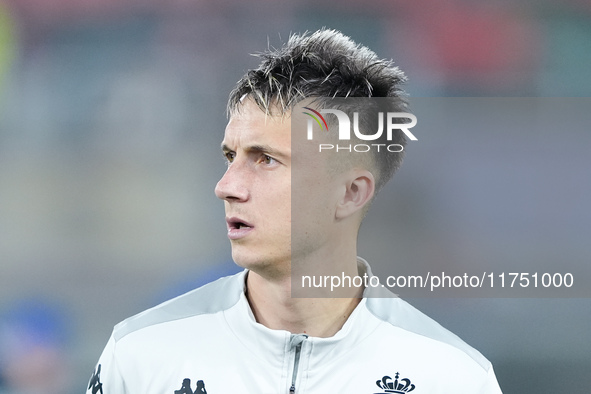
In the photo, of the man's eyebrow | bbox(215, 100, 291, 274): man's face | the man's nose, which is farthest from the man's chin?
the man's eyebrow

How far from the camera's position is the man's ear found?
1608 millimetres

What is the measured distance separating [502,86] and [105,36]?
2.08 m

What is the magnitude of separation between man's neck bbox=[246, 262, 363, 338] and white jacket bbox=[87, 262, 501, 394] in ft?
0.11

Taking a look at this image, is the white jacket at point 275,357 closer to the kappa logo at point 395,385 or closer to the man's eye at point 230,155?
the kappa logo at point 395,385

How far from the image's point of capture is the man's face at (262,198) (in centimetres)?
149

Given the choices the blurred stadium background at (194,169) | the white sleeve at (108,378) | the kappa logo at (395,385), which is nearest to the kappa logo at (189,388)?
the white sleeve at (108,378)

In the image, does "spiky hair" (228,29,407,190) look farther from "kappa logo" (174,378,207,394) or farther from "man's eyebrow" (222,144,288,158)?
"kappa logo" (174,378,207,394)

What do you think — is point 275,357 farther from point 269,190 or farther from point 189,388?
point 269,190

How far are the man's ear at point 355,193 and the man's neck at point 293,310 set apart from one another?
21 centimetres

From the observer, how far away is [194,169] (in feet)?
11.3

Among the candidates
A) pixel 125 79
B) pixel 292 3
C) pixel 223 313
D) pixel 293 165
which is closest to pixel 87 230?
pixel 125 79

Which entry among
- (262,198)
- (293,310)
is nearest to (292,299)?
(293,310)

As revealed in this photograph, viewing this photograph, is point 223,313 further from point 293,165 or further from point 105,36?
point 105,36

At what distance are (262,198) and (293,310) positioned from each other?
28cm
